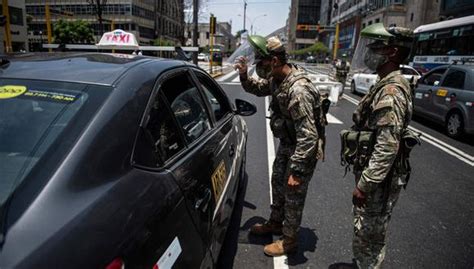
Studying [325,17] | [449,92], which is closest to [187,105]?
[449,92]

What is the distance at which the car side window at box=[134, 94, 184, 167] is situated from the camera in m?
1.54

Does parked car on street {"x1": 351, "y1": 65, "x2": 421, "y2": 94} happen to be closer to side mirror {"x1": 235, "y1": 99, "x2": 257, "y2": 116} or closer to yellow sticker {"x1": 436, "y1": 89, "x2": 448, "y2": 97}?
yellow sticker {"x1": 436, "y1": 89, "x2": 448, "y2": 97}

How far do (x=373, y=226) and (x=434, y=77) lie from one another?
8.09 metres

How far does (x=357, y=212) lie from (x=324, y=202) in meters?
1.67

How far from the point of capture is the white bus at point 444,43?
15383 millimetres

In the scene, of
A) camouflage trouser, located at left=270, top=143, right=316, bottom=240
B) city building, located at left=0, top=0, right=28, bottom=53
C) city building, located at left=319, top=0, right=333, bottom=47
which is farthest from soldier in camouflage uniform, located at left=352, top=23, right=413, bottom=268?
city building, located at left=319, top=0, right=333, bottom=47

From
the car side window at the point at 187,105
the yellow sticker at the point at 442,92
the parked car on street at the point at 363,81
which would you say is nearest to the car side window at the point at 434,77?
the yellow sticker at the point at 442,92

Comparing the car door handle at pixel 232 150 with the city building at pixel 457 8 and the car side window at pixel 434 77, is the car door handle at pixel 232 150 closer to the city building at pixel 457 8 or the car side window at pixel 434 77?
the car side window at pixel 434 77

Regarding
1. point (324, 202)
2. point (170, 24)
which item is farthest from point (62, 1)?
A: point (324, 202)

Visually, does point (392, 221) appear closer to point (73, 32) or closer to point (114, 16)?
point (73, 32)

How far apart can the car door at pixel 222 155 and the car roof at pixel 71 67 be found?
0.72m

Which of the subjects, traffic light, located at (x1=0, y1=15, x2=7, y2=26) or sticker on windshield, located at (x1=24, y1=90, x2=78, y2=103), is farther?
traffic light, located at (x1=0, y1=15, x2=7, y2=26)

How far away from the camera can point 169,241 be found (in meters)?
1.42

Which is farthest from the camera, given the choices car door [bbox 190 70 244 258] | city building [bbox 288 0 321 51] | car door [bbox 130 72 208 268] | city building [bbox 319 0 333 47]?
city building [bbox 288 0 321 51]
